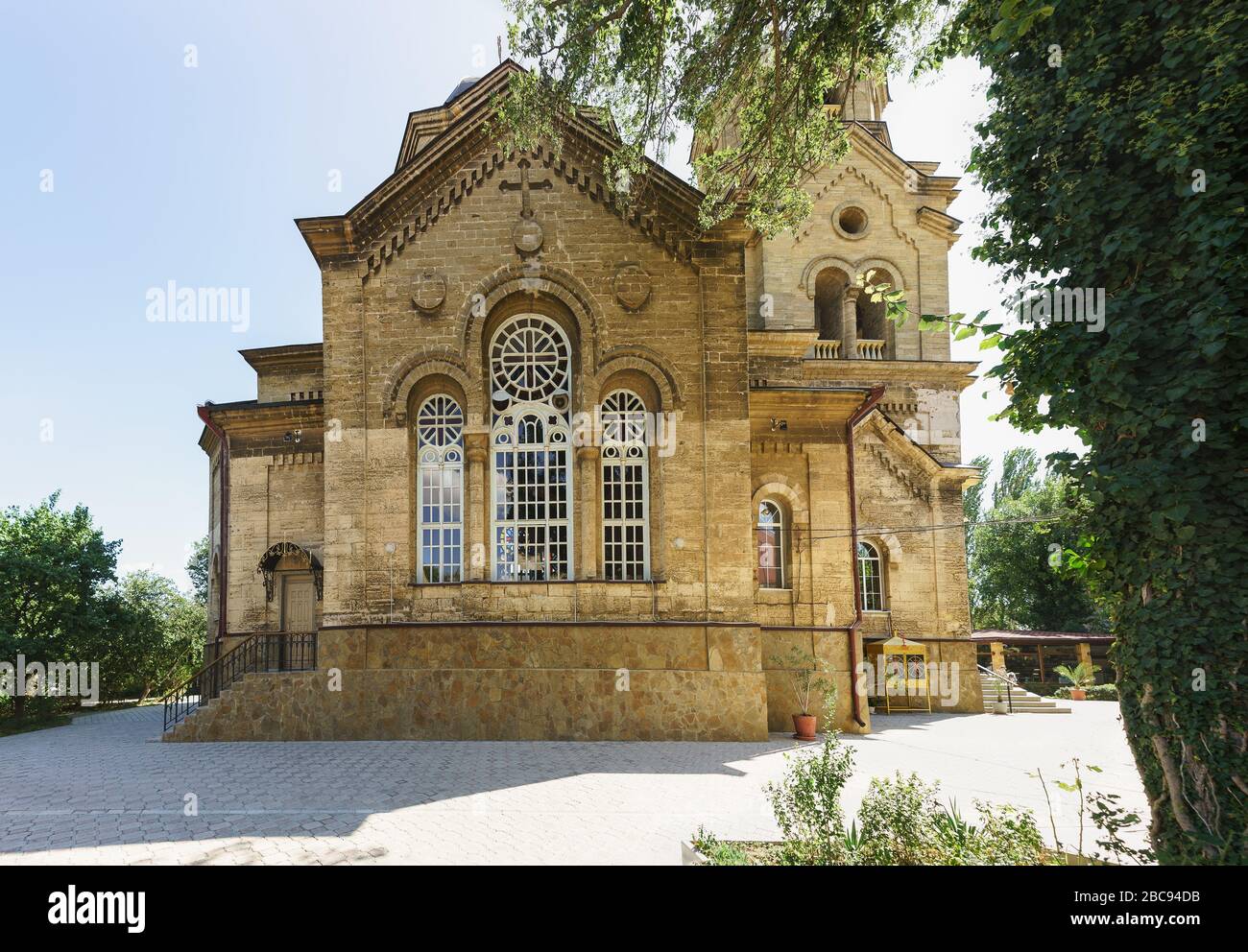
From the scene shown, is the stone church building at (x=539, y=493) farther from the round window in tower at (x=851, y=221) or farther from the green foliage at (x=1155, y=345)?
the round window in tower at (x=851, y=221)

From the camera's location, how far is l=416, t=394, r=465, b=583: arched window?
15984 millimetres

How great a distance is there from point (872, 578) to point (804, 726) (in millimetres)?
7360

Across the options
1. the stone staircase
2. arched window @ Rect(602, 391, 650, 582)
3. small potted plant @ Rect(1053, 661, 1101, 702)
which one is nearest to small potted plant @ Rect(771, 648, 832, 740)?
arched window @ Rect(602, 391, 650, 582)

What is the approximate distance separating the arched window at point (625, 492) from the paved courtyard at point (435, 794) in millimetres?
3534

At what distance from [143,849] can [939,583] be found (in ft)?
66.1

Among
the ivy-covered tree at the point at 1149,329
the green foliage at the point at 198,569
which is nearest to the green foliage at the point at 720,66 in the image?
the ivy-covered tree at the point at 1149,329

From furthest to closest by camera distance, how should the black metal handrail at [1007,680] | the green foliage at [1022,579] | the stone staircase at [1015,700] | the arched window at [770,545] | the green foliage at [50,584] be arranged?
the green foliage at [1022,579]
the stone staircase at [1015,700]
the black metal handrail at [1007,680]
the green foliage at [50,584]
the arched window at [770,545]

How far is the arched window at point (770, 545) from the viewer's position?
61.0ft

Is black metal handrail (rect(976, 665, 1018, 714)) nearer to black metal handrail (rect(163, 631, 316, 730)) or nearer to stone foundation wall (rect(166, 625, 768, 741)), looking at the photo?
stone foundation wall (rect(166, 625, 768, 741))

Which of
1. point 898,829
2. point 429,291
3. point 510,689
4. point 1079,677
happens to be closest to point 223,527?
point 429,291

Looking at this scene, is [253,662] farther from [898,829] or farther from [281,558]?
[898,829]

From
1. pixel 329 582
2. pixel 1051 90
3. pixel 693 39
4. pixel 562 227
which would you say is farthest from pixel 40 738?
pixel 1051 90

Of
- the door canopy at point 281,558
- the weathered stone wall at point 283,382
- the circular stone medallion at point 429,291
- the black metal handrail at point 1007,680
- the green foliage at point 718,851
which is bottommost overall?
the black metal handrail at point 1007,680

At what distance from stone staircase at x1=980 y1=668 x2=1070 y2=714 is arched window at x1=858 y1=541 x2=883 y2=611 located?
15.9 feet
